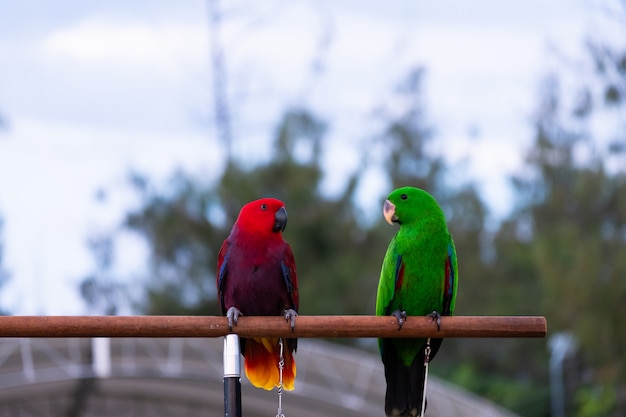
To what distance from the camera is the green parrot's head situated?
3.49 metres

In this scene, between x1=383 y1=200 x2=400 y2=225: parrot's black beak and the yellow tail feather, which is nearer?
the yellow tail feather

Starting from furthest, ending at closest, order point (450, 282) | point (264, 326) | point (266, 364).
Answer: point (450, 282)
point (266, 364)
point (264, 326)

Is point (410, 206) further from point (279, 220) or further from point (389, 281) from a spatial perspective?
point (279, 220)

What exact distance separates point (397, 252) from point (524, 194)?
584 inches

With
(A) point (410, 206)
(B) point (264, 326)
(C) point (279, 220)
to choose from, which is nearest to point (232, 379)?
(B) point (264, 326)

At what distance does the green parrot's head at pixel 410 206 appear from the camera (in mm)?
3494

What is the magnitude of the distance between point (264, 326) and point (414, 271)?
0.88 metres

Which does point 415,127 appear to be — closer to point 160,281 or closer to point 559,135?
point 559,135

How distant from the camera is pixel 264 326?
2801 millimetres

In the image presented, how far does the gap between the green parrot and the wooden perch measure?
1.78 ft

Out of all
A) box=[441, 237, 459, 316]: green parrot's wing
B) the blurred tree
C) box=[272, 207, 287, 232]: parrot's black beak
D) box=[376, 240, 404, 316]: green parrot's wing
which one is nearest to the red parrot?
box=[272, 207, 287, 232]: parrot's black beak

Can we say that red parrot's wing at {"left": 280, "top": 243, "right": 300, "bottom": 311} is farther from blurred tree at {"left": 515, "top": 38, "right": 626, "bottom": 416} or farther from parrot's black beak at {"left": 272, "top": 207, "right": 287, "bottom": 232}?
blurred tree at {"left": 515, "top": 38, "right": 626, "bottom": 416}

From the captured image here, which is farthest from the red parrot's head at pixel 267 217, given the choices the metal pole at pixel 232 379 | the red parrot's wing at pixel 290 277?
the metal pole at pixel 232 379

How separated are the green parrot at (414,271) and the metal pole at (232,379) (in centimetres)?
89
